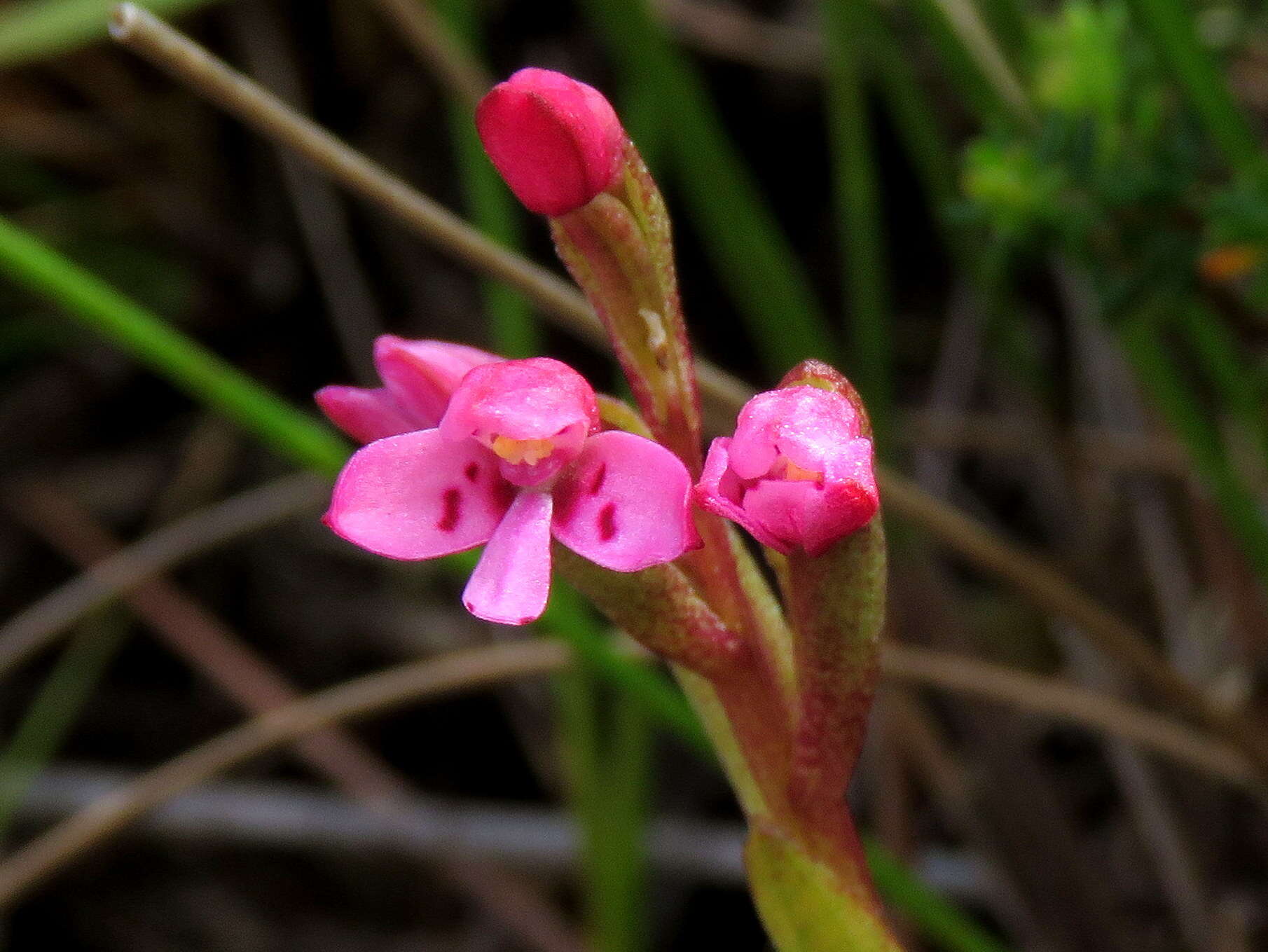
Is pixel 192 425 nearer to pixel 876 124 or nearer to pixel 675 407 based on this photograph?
pixel 876 124

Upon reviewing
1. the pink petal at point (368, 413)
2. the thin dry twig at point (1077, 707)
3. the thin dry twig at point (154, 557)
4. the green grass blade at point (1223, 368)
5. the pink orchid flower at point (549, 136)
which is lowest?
the pink petal at point (368, 413)

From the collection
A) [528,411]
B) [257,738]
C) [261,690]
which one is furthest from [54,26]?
[528,411]

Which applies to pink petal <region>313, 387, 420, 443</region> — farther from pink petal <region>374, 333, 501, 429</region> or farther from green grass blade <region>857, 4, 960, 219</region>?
green grass blade <region>857, 4, 960, 219</region>

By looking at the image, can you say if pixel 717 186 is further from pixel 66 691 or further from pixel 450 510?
pixel 66 691

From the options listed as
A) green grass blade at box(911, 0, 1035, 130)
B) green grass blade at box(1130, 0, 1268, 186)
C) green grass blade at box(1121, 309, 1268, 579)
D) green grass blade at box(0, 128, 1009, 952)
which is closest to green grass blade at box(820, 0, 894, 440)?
green grass blade at box(911, 0, 1035, 130)

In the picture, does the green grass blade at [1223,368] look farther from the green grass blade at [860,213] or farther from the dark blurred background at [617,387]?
the green grass blade at [860,213]

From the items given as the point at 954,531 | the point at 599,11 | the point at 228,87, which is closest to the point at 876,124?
the point at 599,11

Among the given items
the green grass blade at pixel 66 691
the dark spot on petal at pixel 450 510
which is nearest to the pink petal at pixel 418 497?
the dark spot on petal at pixel 450 510
